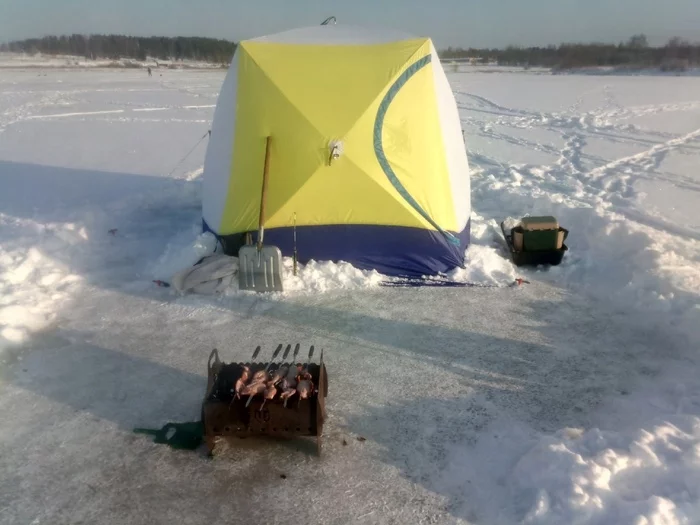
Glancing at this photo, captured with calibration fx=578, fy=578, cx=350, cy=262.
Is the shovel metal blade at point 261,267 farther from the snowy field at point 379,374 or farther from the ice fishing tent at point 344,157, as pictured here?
the ice fishing tent at point 344,157

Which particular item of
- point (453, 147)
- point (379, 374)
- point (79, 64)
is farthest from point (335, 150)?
point (79, 64)

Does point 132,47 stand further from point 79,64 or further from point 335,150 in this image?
point 335,150

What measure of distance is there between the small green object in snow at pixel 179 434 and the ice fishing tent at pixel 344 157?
263 centimetres

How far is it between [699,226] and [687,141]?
850 cm

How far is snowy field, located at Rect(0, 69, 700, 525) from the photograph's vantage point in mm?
3270

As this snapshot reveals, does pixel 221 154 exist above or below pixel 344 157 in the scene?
below

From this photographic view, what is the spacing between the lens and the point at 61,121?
18.6 metres

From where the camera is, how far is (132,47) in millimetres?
92625

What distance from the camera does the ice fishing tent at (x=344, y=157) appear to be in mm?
6043

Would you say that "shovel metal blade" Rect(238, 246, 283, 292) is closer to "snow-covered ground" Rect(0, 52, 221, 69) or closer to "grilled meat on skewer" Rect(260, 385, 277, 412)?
"grilled meat on skewer" Rect(260, 385, 277, 412)

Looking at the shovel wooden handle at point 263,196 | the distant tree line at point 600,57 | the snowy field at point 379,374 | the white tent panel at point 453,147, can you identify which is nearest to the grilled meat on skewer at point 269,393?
the snowy field at point 379,374

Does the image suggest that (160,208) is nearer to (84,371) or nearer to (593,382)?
(84,371)

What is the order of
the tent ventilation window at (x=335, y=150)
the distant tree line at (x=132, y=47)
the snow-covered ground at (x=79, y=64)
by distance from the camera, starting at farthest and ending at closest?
1. the distant tree line at (x=132, y=47)
2. the snow-covered ground at (x=79, y=64)
3. the tent ventilation window at (x=335, y=150)

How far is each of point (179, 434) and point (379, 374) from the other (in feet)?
5.17
